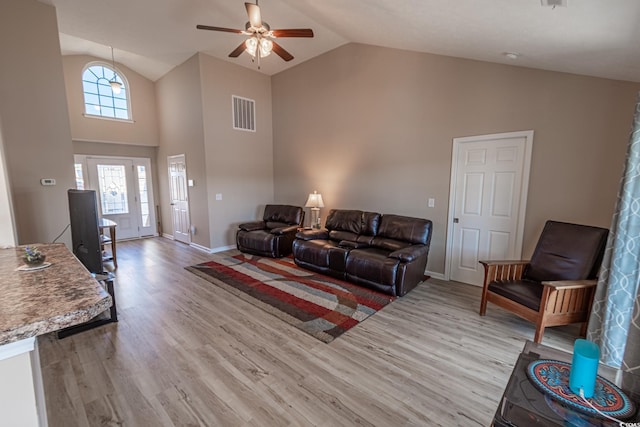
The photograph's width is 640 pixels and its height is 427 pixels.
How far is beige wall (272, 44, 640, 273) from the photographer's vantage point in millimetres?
2955

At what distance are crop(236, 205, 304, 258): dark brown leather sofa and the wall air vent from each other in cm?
183

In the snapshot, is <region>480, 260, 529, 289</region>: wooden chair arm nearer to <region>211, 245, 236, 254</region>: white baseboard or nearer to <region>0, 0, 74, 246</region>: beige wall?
<region>211, 245, 236, 254</region>: white baseboard

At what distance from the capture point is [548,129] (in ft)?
10.5

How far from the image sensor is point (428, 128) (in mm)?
4094

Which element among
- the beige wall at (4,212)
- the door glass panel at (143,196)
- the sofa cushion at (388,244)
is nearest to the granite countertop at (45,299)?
the beige wall at (4,212)

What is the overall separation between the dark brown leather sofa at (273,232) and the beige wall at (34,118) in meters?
2.65

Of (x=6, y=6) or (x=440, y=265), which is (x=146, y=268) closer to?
(x=6, y=6)

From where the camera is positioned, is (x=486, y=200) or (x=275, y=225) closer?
(x=486, y=200)

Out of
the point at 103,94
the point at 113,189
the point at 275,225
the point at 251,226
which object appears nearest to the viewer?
the point at 251,226

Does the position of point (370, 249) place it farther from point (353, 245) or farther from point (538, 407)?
point (538, 407)

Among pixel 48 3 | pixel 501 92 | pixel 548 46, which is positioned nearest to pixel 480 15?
pixel 548 46

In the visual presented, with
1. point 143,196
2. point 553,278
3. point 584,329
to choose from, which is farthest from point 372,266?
point 143,196

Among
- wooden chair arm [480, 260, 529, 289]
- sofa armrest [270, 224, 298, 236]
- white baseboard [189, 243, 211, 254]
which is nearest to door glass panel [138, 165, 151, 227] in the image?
white baseboard [189, 243, 211, 254]

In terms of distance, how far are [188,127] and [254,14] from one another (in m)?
3.69
